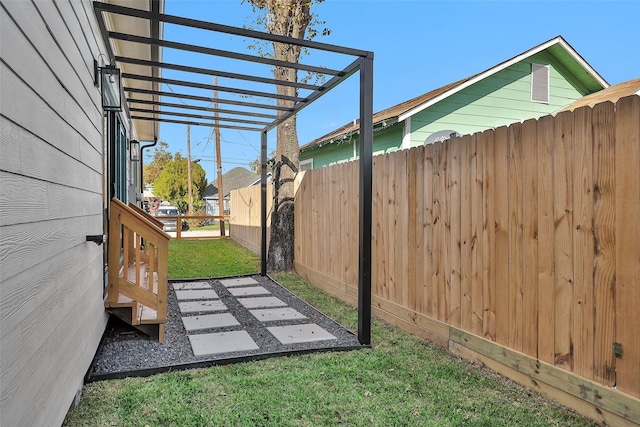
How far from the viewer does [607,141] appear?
203cm

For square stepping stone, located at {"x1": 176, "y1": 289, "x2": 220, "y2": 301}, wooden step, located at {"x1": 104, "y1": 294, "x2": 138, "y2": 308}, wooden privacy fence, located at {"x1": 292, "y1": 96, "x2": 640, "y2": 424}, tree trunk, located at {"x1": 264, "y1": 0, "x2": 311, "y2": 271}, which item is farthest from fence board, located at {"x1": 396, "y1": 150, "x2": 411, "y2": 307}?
tree trunk, located at {"x1": 264, "y1": 0, "x2": 311, "y2": 271}

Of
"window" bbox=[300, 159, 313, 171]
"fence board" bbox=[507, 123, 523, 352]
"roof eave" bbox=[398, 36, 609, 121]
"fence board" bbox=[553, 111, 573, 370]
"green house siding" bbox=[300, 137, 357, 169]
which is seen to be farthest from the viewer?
"window" bbox=[300, 159, 313, 171]

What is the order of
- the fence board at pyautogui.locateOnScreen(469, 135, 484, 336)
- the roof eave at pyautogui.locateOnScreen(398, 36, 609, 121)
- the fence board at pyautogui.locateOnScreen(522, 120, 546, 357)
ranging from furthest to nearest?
the roof eave at pyautogui.locateOnScreen(398, 36, 609, 121) < the fence board at pyautogui.locateOnScreen(469, 135, 484, 336) < the fence board at pyautogui.locateOnScreen(522, 120, 546, 357)

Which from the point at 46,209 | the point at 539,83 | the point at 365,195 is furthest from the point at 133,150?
the point at 539,83

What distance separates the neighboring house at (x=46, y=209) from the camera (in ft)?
4.14

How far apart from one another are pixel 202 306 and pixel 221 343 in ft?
4.44

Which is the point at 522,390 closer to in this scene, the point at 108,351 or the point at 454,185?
the point at 454,185

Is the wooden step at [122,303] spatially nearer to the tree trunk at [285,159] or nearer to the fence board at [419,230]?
the fence board at [419,230]

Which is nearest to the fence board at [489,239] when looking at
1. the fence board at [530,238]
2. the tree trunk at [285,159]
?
the fence board at [530,238]

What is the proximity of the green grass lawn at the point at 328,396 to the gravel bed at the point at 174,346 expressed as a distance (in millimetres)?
108

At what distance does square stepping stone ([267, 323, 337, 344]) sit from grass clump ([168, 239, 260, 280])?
3.09 m

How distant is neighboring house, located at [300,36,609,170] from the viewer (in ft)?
25.4

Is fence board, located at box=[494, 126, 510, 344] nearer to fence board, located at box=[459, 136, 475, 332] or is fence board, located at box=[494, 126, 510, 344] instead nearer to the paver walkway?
fence board, located at box=[459, 136, 475, 332]

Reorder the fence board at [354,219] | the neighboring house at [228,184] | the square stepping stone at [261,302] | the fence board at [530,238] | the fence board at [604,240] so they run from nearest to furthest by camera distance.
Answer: the fence board at [604,240] → the fence board at [530,238] → the fence board at [354,219] → the square stepping stone at [261,302] → the neighboring house at [228,184]
